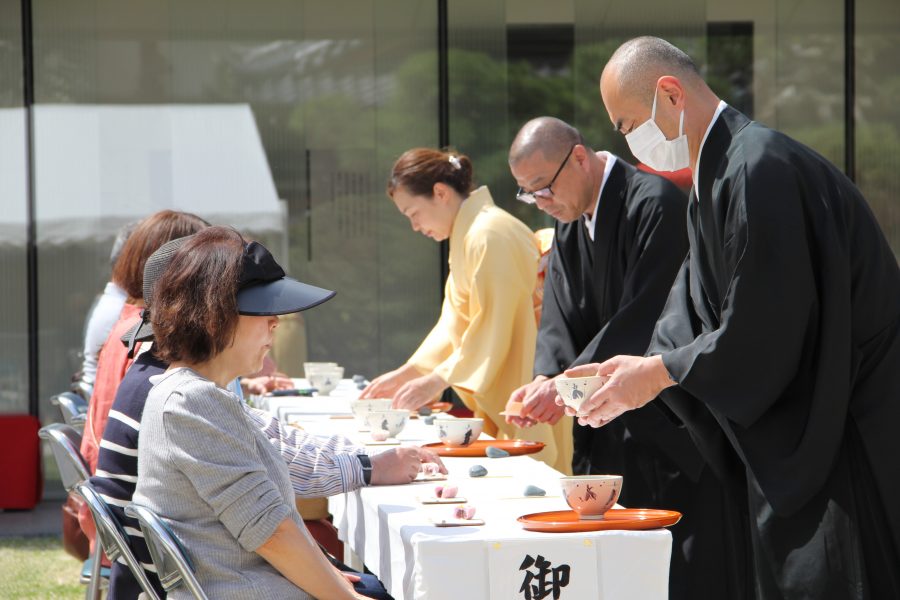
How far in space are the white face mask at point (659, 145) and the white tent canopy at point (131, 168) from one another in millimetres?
5143

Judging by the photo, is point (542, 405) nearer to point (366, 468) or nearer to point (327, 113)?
point (366, 468)

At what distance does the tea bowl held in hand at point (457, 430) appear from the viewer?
3.13 meters

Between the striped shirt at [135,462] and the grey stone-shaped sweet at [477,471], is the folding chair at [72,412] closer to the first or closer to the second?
the striped shirt at [135,462]

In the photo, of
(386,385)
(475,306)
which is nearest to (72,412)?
(386,385)

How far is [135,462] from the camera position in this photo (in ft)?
8.50

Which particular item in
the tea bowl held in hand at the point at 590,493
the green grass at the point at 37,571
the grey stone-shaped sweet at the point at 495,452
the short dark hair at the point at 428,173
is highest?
the short dark hair at the point at 428,173

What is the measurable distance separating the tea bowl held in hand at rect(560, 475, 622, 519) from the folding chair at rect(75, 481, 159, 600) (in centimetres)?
77

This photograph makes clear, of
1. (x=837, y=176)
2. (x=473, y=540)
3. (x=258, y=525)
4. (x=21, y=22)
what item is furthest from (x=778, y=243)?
(x=21, y=22)

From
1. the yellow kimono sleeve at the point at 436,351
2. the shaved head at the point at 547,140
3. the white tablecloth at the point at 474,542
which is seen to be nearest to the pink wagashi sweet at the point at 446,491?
the white tablecloth at the point at 474,542

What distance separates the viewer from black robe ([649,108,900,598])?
229 centimetres

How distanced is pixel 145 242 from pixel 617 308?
1.37 meters

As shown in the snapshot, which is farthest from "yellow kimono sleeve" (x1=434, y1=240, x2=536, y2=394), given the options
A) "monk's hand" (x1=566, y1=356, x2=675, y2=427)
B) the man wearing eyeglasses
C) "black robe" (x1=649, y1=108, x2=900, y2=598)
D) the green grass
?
the green grass

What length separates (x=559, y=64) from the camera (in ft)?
25.4

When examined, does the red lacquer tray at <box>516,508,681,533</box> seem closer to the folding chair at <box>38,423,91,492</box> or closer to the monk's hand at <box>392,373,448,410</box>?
the folding chair at <box>38,423,91,492</box>
